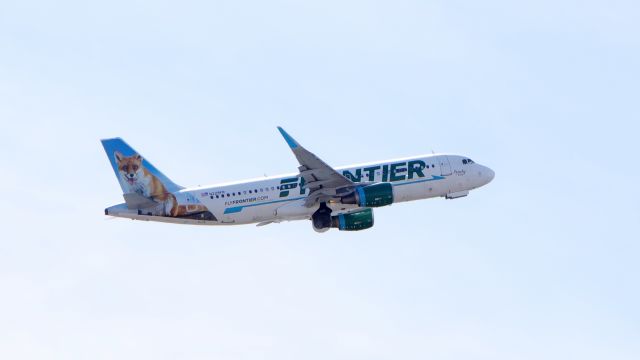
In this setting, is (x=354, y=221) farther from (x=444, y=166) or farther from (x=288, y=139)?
(x=288, y=139)

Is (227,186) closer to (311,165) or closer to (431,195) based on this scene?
(311,165)

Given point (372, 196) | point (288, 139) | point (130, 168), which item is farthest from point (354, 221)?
point (130, 168)

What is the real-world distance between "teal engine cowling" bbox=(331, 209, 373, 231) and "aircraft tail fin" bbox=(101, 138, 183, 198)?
1145cm

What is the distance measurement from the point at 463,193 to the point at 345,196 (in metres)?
10.3

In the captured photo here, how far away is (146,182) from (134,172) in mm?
1117

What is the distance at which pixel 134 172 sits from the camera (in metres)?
74.8

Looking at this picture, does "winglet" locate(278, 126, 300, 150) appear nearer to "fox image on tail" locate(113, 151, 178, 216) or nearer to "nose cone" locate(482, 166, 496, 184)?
"fox image on tail" locate(113, 151, 178, 216)

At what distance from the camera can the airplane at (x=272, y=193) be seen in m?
73.8

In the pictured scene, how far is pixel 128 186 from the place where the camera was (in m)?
74.3

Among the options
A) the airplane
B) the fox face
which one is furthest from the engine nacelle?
the fox face

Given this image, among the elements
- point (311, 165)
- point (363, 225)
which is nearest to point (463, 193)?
point (363, 225)

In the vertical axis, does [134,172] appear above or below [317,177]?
above

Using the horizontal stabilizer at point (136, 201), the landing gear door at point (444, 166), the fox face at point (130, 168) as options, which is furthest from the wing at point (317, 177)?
the fox face at point (130, 168)

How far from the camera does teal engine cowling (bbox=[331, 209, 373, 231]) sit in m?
77.7
